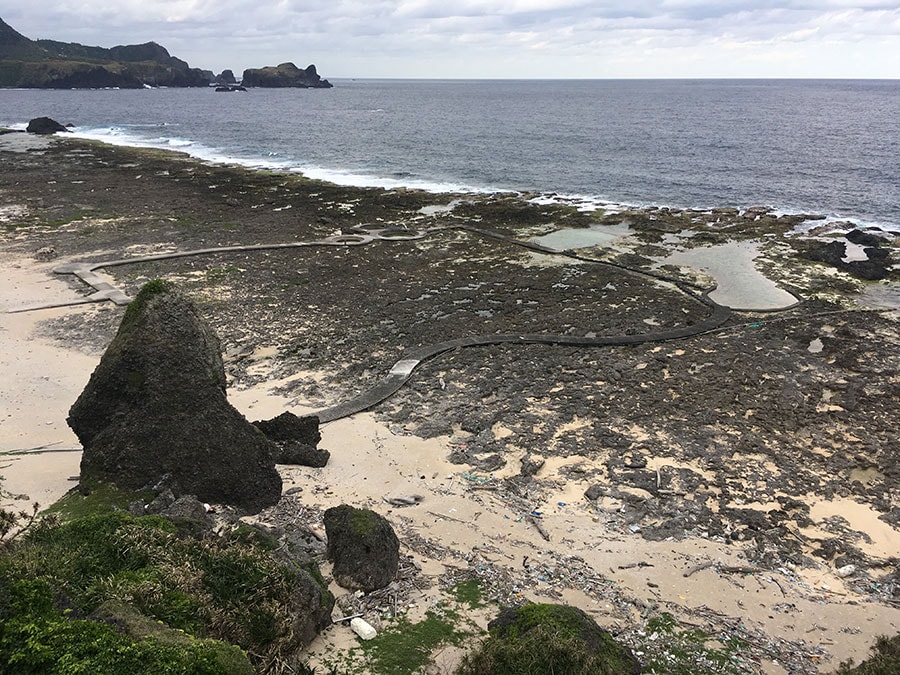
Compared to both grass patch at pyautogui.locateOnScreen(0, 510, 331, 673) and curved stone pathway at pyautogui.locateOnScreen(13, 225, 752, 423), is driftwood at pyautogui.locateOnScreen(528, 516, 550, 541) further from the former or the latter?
curved stone pathway at pyautogui.locateOnScreen(13, 225, 752, 423)

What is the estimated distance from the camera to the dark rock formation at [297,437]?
12336 millimetres

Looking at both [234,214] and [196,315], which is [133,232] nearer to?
[234,214]

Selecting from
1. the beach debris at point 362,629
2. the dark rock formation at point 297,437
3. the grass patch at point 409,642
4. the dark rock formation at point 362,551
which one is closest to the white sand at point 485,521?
the beach debris at point 362,629

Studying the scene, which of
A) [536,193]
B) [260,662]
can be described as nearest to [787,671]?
[260,662]

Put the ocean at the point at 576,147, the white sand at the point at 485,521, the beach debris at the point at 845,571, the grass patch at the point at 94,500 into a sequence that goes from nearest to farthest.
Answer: the white sand at the point at 485,521 → the grass patch at the point at 94,500 → the beach debris at the point at 845,571 → the ocean at the point at 576,147

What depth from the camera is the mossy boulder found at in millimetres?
6430

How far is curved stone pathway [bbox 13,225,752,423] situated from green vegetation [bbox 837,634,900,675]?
10349 mm

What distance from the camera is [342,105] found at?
14938 cm

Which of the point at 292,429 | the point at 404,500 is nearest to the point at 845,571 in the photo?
the point at 404,500

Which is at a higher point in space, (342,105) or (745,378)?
(342,105)

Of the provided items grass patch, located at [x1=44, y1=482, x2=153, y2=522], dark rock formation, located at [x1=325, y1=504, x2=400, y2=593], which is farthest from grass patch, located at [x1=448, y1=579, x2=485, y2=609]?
grass patch, located at [x1=44, y1=482, x2=153, y2=522]

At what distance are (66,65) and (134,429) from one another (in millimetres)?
199460

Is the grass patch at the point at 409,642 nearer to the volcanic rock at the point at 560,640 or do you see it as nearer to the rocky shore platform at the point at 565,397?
the rocky shore platform at the point at 565,397

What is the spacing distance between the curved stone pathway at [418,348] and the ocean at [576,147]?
1421cm
